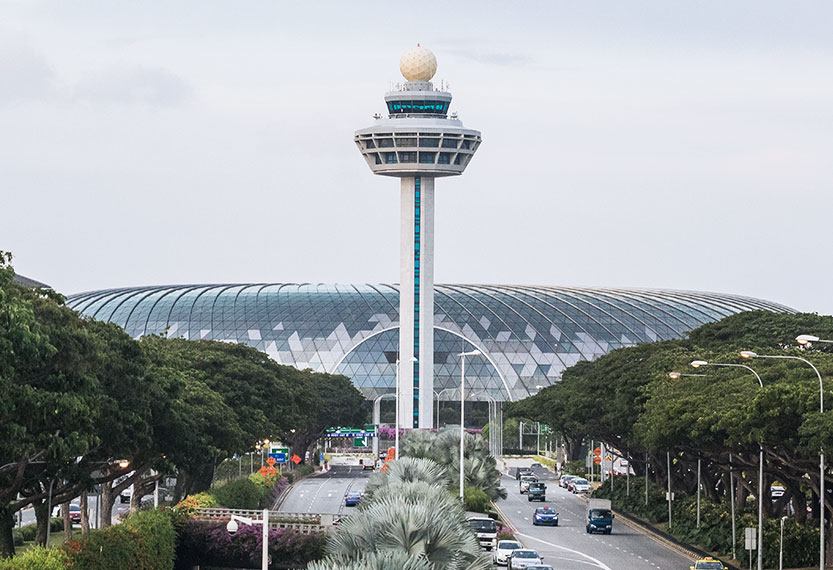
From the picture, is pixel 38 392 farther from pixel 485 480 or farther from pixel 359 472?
pixel 359 472

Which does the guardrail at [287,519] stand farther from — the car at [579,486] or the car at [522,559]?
the car at [579,486]

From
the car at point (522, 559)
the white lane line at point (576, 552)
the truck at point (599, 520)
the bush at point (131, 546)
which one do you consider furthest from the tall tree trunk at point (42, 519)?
the truck at point (599, 520)

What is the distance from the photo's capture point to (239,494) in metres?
90.9

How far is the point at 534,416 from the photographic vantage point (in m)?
158

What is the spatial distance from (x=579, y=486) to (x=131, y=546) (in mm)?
83779

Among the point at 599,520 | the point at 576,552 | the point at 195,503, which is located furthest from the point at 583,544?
the point at 195,503

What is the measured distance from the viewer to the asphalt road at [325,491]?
350 ft

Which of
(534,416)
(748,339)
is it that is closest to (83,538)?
(748,339)

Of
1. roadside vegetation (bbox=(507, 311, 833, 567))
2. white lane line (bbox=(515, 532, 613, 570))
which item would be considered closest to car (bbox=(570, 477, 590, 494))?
roadside vegetation (bbox=(507, 311, 833, 567))

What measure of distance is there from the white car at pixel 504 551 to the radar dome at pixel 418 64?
112 metres

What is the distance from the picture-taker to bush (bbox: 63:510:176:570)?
160 ft

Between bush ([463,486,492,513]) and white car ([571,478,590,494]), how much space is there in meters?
47.5

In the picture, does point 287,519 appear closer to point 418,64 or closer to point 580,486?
point 580,486

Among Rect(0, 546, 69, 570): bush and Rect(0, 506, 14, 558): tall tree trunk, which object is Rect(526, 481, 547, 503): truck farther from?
Rect(0, 546, 69, 570): bush
